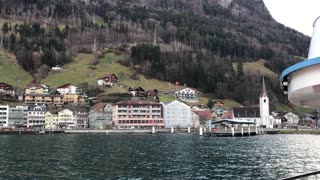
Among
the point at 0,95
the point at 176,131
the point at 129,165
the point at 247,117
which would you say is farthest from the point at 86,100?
the point at 129,165

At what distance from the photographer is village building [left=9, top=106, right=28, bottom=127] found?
171750 millimetres

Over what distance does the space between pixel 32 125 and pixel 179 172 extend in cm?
15069

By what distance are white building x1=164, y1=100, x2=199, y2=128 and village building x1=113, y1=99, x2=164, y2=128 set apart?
432cm

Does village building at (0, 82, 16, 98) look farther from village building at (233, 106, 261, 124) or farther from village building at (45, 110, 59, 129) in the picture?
village building at (233, 106, 261, 124)

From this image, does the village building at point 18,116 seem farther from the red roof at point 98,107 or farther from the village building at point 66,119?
the red roof at point 98,107

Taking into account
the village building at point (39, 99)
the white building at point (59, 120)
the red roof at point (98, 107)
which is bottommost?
the white building at point (59, 120)

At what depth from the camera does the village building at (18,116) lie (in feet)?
563

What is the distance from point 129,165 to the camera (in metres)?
46.0

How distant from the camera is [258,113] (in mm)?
195500

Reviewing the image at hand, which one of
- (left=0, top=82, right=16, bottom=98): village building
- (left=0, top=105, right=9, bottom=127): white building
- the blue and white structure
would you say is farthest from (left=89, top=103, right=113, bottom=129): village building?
the blue and white structure

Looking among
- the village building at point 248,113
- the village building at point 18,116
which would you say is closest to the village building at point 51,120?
the village building at point 18,116

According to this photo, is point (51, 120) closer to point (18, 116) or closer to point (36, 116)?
point (36, 116)

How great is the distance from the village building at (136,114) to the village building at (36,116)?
32179 millimetres

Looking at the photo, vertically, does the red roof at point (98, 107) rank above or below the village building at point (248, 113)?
above
